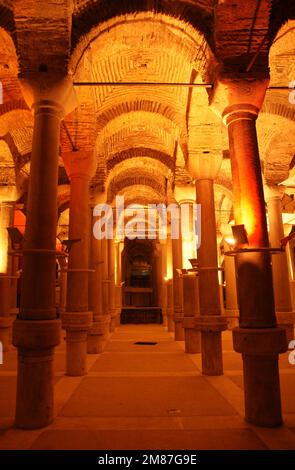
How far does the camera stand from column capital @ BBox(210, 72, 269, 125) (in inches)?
187

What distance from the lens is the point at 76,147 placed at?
7340 mm

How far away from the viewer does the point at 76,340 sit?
6730mm

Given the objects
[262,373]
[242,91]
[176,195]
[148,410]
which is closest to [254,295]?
[262,373]

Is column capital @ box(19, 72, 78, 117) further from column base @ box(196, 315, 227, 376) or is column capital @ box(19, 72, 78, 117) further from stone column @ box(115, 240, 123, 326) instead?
stone column @ box(115, 240, 123, 326)

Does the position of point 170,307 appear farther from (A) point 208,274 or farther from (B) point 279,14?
(B) point 279,14

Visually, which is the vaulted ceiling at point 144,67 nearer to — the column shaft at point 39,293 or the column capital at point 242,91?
the column capital at point 242,91

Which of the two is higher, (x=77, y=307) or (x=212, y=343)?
(x=77, y=307)

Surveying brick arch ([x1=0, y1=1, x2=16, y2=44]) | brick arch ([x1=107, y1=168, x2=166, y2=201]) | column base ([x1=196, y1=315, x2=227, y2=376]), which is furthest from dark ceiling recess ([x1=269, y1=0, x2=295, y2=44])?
brick arch ([x1=107, y1=168, x2=166, y2=201])

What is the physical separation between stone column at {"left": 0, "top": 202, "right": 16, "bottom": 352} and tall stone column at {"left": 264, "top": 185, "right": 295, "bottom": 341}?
7.17 metres

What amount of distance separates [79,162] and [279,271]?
6136 millimetres

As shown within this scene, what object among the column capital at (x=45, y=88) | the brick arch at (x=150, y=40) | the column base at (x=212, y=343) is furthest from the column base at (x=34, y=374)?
the brick arch at (x=150, y=40)

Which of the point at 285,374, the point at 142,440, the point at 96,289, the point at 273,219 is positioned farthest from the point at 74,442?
the point at 273,219

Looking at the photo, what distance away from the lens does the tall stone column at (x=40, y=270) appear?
4.06 m

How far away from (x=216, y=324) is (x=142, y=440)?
328cm
